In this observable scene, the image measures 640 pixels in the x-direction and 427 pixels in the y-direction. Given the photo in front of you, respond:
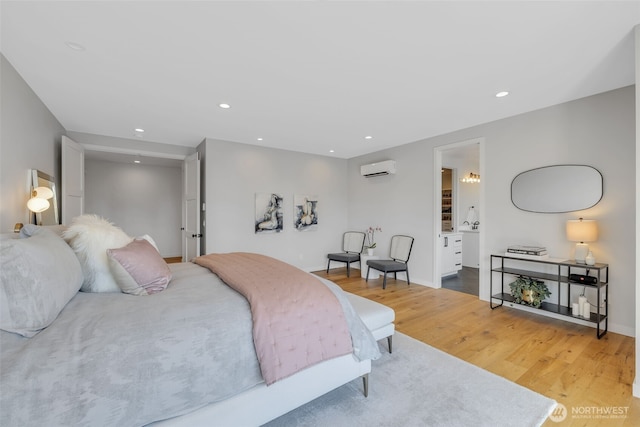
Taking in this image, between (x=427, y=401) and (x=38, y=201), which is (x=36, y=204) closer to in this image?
(x=38, y=201)

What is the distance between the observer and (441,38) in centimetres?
199

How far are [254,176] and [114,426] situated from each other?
4.29 m

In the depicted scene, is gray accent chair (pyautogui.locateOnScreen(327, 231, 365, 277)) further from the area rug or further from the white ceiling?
the area rug

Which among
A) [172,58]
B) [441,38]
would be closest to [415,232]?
[441,38]

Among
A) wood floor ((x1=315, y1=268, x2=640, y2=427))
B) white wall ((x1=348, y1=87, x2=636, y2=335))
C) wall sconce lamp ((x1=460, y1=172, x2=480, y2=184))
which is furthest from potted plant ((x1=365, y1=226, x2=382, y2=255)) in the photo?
wall sconce lamp ((x1=460, y1=172, x2=480, y2=184))

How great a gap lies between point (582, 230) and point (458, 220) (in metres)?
3.70

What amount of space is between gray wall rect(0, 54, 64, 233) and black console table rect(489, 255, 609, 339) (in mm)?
5120

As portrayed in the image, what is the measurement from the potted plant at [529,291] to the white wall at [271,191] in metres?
3.51

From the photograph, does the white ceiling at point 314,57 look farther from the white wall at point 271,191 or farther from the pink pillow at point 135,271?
the pink pillow at point 135,271

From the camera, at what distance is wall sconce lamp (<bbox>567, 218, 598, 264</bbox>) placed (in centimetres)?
286

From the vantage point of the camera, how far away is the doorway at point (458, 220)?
182 inches

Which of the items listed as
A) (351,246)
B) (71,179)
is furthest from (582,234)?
(71,179)

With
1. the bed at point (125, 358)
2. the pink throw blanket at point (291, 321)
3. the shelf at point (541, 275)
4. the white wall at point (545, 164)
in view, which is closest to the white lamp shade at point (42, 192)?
the bed at point (125, 358)

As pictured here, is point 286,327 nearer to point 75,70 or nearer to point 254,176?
point 75,70
